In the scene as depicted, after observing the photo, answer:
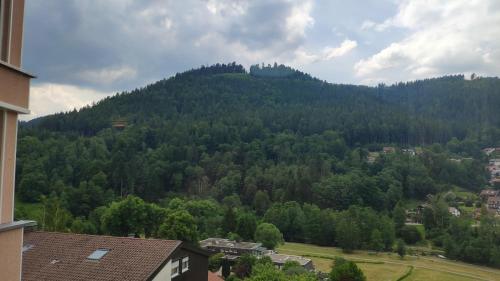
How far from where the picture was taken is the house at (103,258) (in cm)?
1694

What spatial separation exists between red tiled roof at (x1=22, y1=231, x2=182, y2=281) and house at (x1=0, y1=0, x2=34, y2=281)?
11.7 metres

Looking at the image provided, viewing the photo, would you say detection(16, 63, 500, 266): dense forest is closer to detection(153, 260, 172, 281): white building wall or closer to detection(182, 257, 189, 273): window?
detection(182, 257, 189, 273): window

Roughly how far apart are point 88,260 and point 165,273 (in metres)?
3.01

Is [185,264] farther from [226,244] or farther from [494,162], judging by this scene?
[494,162]

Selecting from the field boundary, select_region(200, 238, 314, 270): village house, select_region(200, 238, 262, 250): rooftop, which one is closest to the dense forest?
select_region(200, 238, 262, 250): rooftop

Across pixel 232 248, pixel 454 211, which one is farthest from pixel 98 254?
pixel 454 211

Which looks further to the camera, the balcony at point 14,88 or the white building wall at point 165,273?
the white building wall at point 165,273

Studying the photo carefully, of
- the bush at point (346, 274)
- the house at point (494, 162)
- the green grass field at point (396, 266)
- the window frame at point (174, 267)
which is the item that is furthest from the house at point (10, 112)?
the house at point (494, 162)

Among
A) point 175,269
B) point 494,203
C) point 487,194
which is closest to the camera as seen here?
point 175,269

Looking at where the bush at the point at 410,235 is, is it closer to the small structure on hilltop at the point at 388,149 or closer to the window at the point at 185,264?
the small structure on hilltop at the point at 388,149

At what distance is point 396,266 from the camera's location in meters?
57.8

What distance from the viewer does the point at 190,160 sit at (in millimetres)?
118312

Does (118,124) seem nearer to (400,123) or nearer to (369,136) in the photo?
(369,136)

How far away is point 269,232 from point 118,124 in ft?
323
